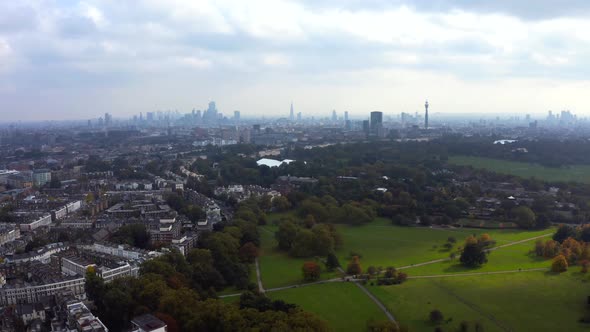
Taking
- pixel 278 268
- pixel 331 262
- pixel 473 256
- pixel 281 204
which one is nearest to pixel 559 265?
pixel 473 256

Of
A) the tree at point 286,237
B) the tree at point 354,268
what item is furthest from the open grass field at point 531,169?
the tree at point 354,268

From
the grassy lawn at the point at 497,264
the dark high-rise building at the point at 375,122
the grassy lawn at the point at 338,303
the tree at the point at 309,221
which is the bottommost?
the grassy lawn at the point at 338,303

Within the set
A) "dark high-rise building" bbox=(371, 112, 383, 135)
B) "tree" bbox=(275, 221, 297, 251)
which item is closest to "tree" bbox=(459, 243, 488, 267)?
"tree" bbox=(275, 221, 297, 251)

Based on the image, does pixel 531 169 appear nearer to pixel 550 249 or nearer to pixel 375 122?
pixel 550 249

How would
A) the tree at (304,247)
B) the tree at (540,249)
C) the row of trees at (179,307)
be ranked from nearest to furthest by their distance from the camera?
1. the row of trees at (179,307)
2. the tree at (540,249)
3. the tree at (304,247)

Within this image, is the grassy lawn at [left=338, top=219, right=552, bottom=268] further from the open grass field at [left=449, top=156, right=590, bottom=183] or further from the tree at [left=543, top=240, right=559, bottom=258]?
the open grass field at [left=449, top=156, right=590, bottom=183]

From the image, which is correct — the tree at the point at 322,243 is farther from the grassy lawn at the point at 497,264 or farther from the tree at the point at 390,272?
the grassy lawn at the point at 497,264

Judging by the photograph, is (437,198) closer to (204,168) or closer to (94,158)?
(204,168)
